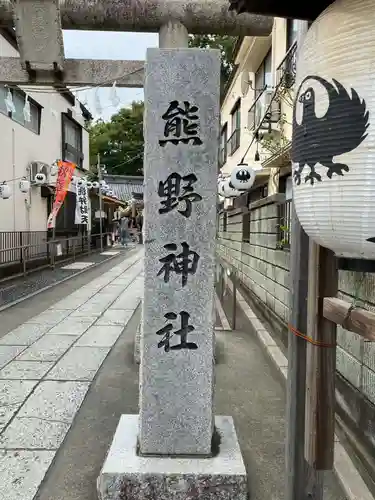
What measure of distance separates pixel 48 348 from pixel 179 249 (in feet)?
15.2

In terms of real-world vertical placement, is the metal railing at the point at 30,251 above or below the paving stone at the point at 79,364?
above

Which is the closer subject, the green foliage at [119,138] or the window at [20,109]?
the window at [20,109]

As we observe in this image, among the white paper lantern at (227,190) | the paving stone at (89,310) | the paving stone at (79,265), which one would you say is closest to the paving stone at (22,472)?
the paving stone at (89,310)

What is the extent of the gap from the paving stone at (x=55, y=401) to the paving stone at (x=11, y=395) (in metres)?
0.09

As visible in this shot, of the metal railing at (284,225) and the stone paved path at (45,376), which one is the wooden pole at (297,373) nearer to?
the stone paved path at (45,376)

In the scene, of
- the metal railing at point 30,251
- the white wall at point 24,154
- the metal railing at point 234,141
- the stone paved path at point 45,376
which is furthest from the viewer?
the metal railing at point 234,141

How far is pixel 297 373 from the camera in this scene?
274 centimetres

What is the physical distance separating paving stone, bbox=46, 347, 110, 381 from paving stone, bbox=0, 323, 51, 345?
1.04 metres

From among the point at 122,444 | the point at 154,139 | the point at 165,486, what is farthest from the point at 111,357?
the point at 154,139

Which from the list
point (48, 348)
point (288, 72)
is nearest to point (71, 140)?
point (288, 72)

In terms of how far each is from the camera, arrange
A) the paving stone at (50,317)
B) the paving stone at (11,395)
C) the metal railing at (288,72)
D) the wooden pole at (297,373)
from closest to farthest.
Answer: the wooden pole at (297,373), the paving stone at (11,395), the metal railing at (288,72), the paving stone at (50,317)

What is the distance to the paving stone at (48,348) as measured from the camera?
675 cm

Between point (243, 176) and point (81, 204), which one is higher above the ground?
point (243, 176)

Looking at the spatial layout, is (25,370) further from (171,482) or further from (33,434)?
(171,482)
